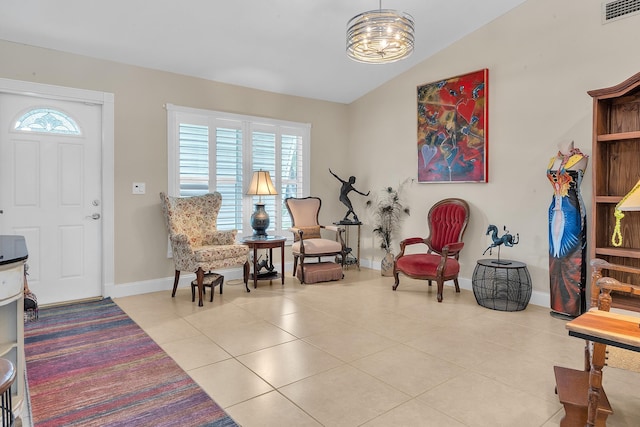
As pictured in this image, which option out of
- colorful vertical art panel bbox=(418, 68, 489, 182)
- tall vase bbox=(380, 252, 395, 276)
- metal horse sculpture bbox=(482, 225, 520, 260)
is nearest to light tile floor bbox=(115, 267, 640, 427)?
metal horse sculpture bbox=(482, 225, 520, 260)

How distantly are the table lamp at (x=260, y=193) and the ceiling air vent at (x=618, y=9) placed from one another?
3.78 meters

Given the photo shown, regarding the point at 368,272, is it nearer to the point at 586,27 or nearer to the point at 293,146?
the point at 293,146

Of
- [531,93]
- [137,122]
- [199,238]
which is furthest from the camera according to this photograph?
[199,238]

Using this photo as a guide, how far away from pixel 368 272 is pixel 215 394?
3722 mm

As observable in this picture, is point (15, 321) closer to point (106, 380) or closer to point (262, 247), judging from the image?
point (106, 380)

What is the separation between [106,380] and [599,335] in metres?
2.66

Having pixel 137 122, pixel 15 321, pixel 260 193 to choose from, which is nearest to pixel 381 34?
pixel 260 193

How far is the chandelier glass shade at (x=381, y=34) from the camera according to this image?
3.07 metres

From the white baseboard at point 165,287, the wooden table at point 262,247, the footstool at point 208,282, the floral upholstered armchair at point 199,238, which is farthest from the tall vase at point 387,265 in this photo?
the footstool at point 208,282

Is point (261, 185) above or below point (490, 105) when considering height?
below

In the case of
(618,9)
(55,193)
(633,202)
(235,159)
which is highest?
(618,9)

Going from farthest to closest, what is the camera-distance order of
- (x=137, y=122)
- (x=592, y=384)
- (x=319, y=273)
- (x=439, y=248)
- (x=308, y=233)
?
(x=308, y=233) → (x=319, y=273) → (x=439, y=248) → (x=137, y=122) → (x=592, y=384)

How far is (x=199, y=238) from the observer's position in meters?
4.59

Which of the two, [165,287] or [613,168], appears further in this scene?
[165,287]
